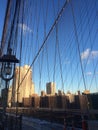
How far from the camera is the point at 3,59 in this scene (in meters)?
4.79

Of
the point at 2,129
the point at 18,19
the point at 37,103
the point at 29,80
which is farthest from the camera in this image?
the point at 37,103

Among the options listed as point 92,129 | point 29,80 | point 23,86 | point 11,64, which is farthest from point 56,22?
point 23,86

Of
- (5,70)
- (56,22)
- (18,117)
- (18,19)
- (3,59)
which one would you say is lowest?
(18,117)

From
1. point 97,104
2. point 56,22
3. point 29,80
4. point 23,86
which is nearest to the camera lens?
point 56,22

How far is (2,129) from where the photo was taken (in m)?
4.19

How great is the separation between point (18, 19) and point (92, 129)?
5012 millimetres

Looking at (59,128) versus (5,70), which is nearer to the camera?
(59,128)

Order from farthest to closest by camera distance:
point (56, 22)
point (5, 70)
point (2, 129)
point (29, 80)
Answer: point (29, 80) < point (5, 70) < point (2, 129) < point (56, 22)

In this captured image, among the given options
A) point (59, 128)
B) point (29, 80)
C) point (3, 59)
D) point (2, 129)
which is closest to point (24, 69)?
point (29, 80)

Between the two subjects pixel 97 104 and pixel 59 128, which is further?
pixel 97 104

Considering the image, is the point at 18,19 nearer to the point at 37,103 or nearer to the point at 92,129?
the point at 92,129

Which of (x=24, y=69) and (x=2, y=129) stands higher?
(x=24, y=69)

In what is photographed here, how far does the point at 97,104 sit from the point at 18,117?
11.1 metres

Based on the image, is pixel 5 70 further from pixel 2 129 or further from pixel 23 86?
pixel 23 86
